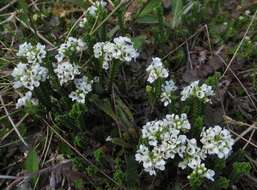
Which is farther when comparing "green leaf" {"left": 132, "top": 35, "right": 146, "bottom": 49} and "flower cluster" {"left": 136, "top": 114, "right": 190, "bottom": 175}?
"green leaf" {"left": 132, "top": 35, "right": 146, "bottom": 49}

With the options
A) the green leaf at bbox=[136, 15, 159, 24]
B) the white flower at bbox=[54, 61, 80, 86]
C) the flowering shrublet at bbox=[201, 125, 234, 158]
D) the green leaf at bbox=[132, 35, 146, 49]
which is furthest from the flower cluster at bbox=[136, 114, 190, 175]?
the green leaf at bbox=[136, 15, 159, 24]

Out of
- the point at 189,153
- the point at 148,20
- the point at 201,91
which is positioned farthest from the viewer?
the point at 148,20

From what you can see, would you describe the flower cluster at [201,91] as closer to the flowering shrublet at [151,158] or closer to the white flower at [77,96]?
the flowering shrublet at [151,158]

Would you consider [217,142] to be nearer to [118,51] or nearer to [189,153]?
[189,153]

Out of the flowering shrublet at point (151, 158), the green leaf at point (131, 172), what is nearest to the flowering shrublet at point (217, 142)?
the flowering shrublet at point (151, 158)

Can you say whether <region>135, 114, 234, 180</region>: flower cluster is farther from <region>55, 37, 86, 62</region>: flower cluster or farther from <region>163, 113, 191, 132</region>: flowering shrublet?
<region>55, 37, 86, 62</region>: flower cluster

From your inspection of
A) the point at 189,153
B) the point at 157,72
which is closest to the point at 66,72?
the point at 157,72

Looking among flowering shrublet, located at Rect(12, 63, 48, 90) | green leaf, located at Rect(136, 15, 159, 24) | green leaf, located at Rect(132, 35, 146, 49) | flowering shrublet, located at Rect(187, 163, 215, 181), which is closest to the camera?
flowering shrublet, located at Rect(187, 163, 215, 181)

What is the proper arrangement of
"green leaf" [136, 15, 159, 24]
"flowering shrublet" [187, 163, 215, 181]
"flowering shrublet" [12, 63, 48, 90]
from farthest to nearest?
1. "green leaf" [136, 15, 159, 24]
2. "flowering shrublet" [12, 63, 48, 90]
3. "flowering shrublet" [187, 163, 215, 181]
